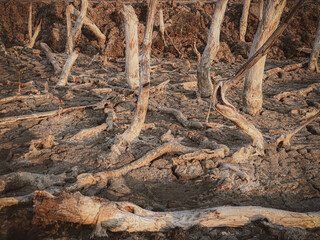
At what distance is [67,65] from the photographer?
7875mm

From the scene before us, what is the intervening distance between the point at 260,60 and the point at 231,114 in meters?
2.32

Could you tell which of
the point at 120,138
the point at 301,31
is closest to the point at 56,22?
the point at 120,138

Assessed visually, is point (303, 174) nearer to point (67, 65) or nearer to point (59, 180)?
point (59, 180)

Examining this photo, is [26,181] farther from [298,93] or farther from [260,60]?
[298,93]

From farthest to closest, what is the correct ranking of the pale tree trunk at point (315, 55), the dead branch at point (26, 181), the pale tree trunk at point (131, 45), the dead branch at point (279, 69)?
the dead branch at point (279, 69)
the pale tree trunk at point (315, 55)
the pale tree trunk at point (131, 45)
the dead branch at point (26, 181)

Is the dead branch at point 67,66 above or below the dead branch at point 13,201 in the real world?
above

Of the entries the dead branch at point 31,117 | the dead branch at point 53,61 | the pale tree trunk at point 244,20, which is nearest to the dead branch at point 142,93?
the dead branch at point 31,117

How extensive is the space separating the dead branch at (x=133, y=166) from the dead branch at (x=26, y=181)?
11.9 inches

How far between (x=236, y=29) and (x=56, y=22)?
9890 millimetres

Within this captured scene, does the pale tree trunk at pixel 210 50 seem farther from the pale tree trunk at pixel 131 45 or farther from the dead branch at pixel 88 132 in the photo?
the dead branch at pixel 88 132

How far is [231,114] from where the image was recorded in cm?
356

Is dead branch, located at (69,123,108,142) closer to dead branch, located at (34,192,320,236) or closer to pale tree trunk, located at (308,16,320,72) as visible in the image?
dead branch, located at (34,192,320,236)

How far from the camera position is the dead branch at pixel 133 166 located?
3320 mm

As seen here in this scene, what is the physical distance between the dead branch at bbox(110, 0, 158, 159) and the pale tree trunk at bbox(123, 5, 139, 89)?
3070 millimetres
